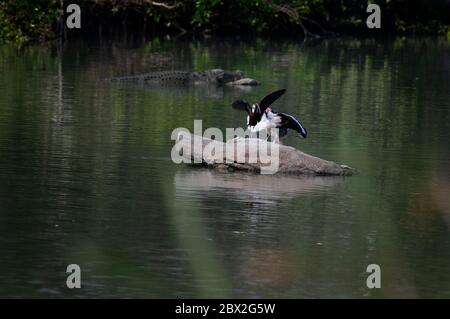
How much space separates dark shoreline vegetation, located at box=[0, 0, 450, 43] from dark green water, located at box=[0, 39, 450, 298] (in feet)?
39.7

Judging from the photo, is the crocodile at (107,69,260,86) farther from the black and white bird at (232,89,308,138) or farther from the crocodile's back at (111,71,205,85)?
the black and white bird at (232,89,308,138)

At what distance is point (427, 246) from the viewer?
42.5 ft

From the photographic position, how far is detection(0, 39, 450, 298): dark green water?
11.6 m

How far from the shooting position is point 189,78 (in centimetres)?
2875

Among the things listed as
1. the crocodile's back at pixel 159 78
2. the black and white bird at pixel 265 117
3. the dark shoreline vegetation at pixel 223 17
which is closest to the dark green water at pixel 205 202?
the black and white bird at pixel 265 117

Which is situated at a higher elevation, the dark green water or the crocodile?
the crocodile

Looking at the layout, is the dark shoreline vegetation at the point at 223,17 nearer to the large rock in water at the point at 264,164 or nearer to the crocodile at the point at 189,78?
the crocodile at the point at 189,78

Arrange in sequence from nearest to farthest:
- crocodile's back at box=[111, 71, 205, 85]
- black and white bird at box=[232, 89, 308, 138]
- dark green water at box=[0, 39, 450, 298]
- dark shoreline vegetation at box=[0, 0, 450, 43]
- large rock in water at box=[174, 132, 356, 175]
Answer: dark green water at box=[0, 39, 450, 298] < large rock in water at box=[174, 132, 356, 175] < black and white bird at box=[232, 89, 308, 138] < crocodile's back at box=[111, 71, 205, 85] < dark shoreline vegetation at box=[0, 0, 450, 43]

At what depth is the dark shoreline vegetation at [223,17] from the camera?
128ft

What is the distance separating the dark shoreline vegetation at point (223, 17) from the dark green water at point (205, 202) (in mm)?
12092

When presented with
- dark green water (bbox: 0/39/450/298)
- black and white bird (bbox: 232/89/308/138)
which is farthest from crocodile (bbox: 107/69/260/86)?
black and white bird (bbox: 232/89/308/138)

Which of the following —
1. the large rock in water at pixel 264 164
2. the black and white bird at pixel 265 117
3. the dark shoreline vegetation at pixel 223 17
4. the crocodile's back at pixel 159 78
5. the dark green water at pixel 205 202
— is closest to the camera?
the dark green water at pixel 205 202

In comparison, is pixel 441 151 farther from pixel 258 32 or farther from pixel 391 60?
pixel 258 32
